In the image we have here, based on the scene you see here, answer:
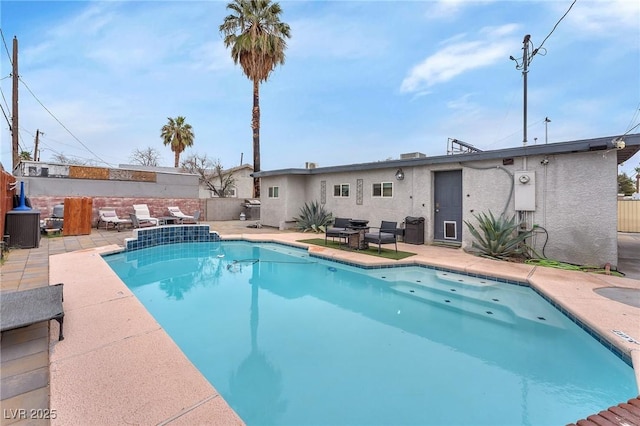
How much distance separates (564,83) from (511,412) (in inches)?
537

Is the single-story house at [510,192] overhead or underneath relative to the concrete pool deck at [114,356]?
overhead

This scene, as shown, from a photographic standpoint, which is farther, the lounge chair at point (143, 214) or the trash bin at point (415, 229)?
the lounge chair at point (143, 214)

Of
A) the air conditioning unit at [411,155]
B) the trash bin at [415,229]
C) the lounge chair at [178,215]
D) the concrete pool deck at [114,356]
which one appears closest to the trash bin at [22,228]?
the concrete pool deck at [114,356]

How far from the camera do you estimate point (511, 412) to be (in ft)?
8.76

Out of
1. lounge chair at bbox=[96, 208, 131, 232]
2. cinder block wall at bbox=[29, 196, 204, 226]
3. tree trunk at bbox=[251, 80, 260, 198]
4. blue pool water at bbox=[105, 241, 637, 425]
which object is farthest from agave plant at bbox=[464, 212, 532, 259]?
cinder block wall at bbox=[29, 196, 204, 226]

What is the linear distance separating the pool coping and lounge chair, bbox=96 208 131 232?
7204 millimetres

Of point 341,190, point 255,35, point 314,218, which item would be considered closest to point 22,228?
point 314,218

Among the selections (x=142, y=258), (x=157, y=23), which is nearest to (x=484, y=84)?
(x=157, y=23)

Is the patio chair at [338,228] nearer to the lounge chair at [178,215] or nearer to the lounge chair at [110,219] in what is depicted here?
the lounge chair at [178,215]

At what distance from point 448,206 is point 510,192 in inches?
75.9

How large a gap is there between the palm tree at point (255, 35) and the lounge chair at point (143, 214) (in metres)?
8.55

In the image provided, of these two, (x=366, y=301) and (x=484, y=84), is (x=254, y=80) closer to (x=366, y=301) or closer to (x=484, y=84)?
(x=484, y=84)

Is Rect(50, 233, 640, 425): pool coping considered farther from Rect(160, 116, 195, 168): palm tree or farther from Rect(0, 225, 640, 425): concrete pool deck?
Rect(160, 116, 195, 168): palm tree

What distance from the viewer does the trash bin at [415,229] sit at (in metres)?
10.0
